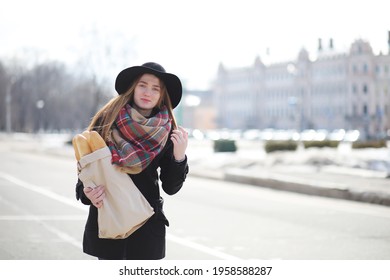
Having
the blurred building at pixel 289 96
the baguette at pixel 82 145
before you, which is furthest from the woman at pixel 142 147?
the blurred building at pixel 289 96

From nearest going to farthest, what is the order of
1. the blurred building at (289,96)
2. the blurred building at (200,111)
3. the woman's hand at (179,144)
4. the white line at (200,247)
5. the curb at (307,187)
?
the woman's hand at (179,144) → the white line at (200,247) → the curb at (307,187) → the blurred building at (289,96) → the blurred building at (200,111)

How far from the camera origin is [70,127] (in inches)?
1939

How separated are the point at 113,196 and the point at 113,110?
0.39m

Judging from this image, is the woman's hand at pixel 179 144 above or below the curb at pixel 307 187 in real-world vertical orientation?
above

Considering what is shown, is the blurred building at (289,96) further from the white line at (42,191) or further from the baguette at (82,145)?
the baguette at (82,145)

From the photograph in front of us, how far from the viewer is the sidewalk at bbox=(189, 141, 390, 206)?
12.0 m

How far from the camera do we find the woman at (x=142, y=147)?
3.19m

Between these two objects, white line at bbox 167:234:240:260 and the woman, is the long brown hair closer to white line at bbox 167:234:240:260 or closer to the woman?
the woman

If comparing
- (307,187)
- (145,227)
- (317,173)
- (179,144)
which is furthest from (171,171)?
(317,173)

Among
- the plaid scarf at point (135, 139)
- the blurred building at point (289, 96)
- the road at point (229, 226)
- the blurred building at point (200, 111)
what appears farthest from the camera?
the blurred building at point (200, 111)

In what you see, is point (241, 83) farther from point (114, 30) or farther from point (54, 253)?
point (54, 253)

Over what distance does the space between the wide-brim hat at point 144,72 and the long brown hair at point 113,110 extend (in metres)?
0.02

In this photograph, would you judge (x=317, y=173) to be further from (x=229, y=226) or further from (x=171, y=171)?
(x=171, y=171)
